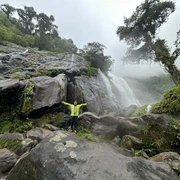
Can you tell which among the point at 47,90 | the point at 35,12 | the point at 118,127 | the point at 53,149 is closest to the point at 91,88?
the point at 47,90

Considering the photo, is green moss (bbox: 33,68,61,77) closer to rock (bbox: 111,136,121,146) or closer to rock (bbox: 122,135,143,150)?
rock (bbox: 111,136,121,146)

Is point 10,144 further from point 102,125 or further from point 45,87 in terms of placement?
point 45,87

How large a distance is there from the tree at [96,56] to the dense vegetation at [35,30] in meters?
10.2

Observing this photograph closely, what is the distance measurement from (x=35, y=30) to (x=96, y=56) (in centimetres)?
Result: 2210

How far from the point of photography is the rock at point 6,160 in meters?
5.02

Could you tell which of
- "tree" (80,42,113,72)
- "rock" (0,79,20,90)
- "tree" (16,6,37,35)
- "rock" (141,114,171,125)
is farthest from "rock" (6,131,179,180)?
Answer: "tree" (16,6,37,35)

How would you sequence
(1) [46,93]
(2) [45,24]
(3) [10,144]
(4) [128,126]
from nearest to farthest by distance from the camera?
(3) [10,144] < (4) [128,126] < (1) [46,93] < (2) [45,24]

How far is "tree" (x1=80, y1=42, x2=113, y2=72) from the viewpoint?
24734 mm

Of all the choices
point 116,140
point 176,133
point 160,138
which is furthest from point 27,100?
point 176,133

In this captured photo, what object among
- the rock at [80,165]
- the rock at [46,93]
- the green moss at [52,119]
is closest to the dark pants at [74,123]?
the green moss at [52,119]

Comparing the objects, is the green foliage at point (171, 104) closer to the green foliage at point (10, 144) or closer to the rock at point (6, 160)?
the rock at point (6, 160)

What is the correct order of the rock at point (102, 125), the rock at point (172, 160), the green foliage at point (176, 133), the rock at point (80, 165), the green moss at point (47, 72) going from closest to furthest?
1. the rock at point (80, 165)
2. the rock at point (172, 160)
3. the green foliage at point (176, 133)
4. the rock at point (102, 125)
5. the green moss at point (47, 72)

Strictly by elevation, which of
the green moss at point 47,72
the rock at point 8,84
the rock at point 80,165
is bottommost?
the rock at point 80,165

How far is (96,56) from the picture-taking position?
24844 mm
